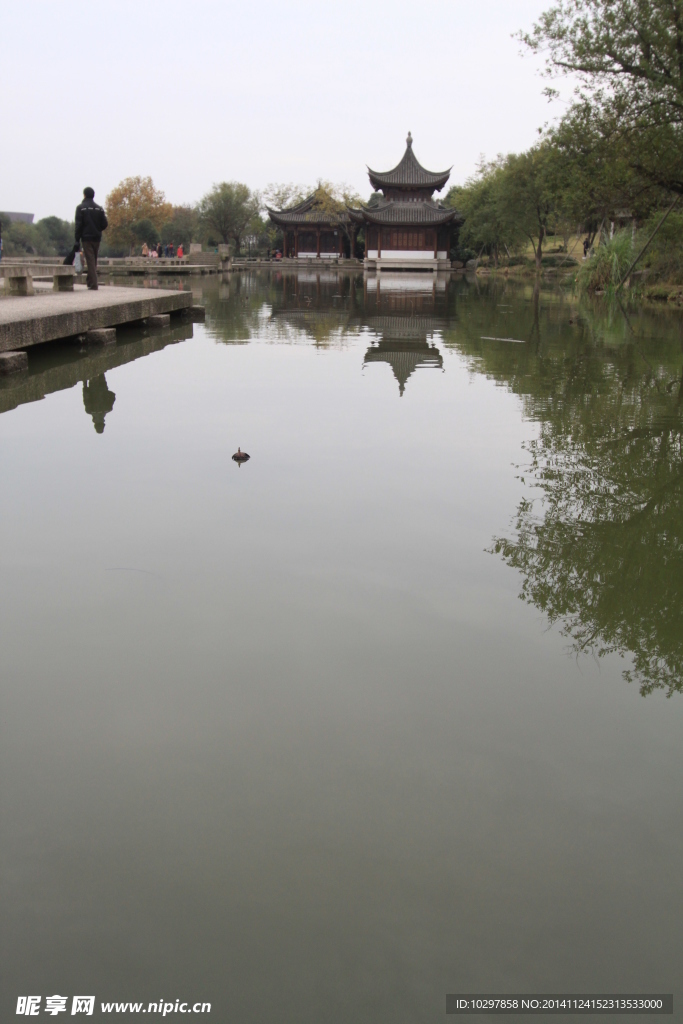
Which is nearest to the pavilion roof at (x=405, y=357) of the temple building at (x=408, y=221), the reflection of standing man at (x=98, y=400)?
the reflection of standing man at (x=98, y=400)

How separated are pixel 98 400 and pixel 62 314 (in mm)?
2672

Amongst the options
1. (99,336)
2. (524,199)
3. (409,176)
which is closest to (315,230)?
(409,176)

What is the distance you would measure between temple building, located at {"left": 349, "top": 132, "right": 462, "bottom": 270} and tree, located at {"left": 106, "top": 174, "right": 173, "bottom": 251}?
18.6 metres

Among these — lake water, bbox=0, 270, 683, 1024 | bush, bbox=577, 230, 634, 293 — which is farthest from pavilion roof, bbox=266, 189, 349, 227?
lake water, bbox=0, 270, 683, 1024

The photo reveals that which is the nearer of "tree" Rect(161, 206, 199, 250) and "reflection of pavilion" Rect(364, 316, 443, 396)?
"reflection of pavilion" Rect(364, 316, 443, 396)

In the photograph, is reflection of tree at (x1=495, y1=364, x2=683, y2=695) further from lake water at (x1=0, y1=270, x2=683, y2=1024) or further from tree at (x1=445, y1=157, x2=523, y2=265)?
tree at (x1=445, y1=157, x2=523, y2=265)

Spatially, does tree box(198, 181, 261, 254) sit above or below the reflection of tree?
above

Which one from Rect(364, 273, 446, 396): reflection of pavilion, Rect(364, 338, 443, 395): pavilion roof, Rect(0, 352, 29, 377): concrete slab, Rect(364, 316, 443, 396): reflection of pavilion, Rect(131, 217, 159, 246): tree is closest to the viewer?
Rect(0, 352, 29, 377): concrete slab

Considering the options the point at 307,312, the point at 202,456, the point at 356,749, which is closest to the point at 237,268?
the point at 307,312

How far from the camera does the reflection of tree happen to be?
2.82 metres

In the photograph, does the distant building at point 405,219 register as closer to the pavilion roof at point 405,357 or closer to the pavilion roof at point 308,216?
the pavilion roof at point 308,216

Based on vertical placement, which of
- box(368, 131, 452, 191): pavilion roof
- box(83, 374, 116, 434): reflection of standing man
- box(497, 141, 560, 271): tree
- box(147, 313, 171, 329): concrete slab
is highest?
box(368, 131, 452, 191): pavilion roof

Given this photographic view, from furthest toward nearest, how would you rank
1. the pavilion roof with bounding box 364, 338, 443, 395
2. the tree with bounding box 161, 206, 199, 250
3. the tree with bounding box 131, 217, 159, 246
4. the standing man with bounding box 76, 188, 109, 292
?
the tree with bounding box 161, 206, 199, 250 → the tree with bounding box 131, 217, 159, 246 → the standing man with bounding box 76, 188, 109, 292 → the pavilion roof with bounding box 364, 338, 443, 395

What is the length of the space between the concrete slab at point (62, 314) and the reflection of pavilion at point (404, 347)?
3315 millimetres
